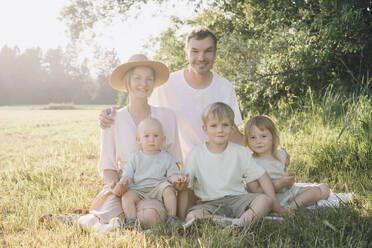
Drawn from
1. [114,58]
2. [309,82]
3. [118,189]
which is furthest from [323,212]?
[114,58]

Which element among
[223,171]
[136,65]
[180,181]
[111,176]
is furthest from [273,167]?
[136,65]

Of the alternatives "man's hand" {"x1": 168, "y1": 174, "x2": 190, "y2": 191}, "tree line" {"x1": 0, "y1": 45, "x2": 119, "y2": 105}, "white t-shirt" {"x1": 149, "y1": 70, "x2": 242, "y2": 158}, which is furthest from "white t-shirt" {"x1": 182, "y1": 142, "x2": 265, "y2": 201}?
"tree line" {"x1": 0, "y1": 45, "x2": 119, "y2": 105}

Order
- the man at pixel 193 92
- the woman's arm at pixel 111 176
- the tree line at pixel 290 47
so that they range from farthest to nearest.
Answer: the tree line at pixel 290 47, the man at pixel 193 92, the woman's arm at pixel 111 176

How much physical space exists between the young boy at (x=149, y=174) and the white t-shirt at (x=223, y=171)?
23 cm

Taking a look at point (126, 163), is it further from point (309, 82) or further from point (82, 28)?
point (82, 28)

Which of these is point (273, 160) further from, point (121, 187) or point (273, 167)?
point (121, 187)

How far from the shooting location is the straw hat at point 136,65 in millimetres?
3508

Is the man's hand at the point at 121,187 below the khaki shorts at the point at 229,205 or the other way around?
the other way around

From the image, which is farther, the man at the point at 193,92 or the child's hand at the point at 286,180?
the man at the point at 193,92

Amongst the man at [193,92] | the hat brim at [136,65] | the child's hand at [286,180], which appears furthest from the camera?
the man at [193,92]

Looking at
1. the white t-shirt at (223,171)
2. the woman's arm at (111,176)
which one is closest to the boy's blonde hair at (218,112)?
the white t-shirt at (223,171)

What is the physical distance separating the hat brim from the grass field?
138 centimetres

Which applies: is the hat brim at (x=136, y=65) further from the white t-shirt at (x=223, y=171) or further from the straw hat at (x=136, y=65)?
the white t-shirt at (x=223, y=171)

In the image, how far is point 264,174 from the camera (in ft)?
10.6
